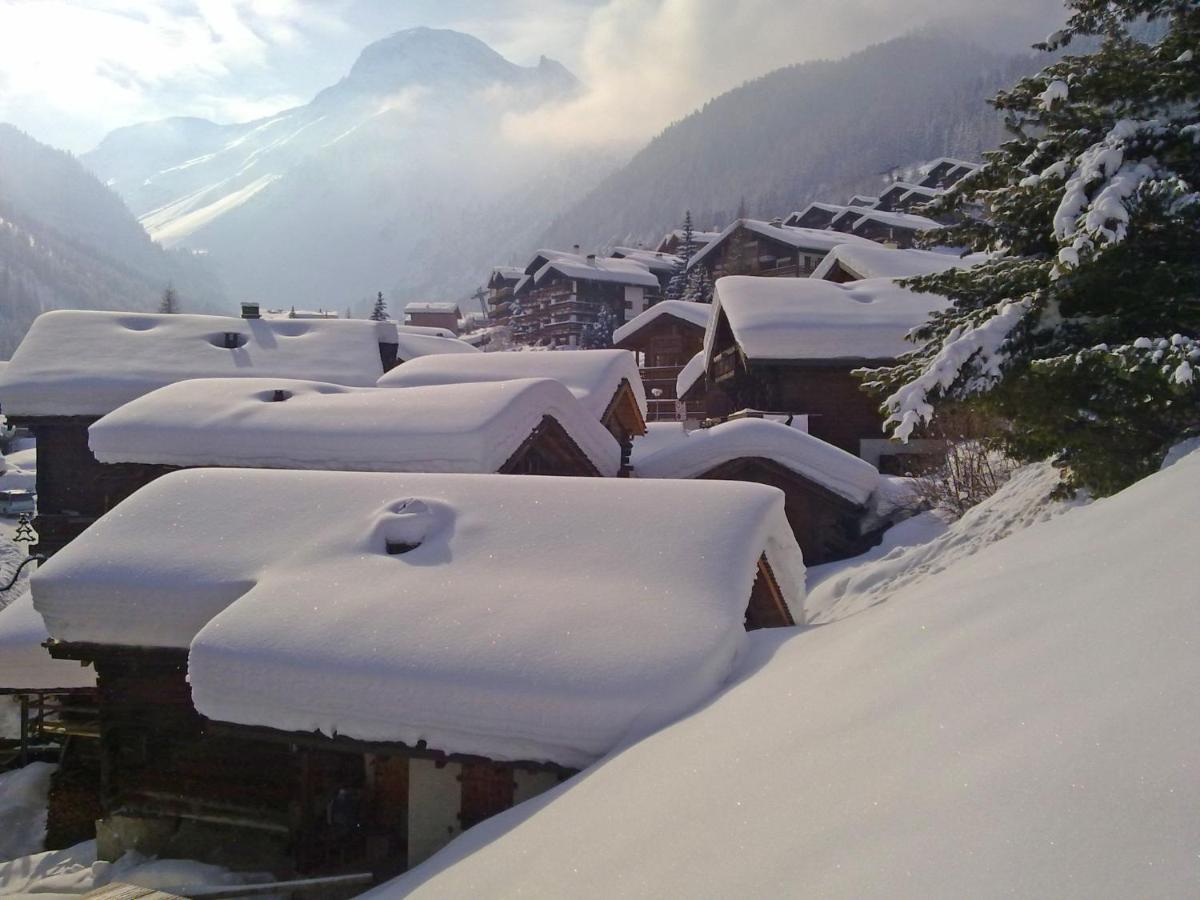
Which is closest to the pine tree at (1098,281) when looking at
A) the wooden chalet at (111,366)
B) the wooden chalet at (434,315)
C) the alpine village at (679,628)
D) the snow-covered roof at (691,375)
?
the alpine village at (679,628)

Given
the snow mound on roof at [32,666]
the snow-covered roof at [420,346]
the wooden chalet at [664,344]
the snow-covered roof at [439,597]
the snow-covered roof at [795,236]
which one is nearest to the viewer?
the snow-covered roof at [439,597]

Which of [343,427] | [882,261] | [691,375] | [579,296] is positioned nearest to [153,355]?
[343,427]

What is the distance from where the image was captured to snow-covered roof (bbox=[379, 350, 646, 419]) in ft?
47.3

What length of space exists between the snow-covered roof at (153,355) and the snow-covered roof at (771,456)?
8.01 m

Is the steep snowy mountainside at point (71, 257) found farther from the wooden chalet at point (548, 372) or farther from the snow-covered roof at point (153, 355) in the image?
the wooden chalet at point (548, 372)

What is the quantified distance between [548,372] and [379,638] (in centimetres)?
1014

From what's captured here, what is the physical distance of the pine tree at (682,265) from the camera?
182 ft

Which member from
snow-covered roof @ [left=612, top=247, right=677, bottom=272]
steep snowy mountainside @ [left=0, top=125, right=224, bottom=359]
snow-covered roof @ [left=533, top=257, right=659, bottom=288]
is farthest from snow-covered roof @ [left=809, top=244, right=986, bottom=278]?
steep snowy mountainside @ [left=0, top=125, right=224, bottom=359]

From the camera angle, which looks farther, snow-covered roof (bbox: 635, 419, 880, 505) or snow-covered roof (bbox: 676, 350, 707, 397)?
snow-covered roof (bbox: 676, 350, 707, 397)

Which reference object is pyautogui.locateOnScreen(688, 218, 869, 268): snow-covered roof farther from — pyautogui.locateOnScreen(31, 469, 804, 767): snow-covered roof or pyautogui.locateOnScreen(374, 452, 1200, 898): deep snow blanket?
pyautogui.locateOnScreen(374, 452, 1200, 898): deep snow blanket

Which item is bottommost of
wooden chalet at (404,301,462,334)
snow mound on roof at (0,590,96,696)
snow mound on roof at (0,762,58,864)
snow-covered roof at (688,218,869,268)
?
snow mound on roof at (0,762,58,864)

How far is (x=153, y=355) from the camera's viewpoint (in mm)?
18359

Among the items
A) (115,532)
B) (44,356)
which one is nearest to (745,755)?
(115,532)

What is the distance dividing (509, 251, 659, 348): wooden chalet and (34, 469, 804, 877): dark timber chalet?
44.1 meters
